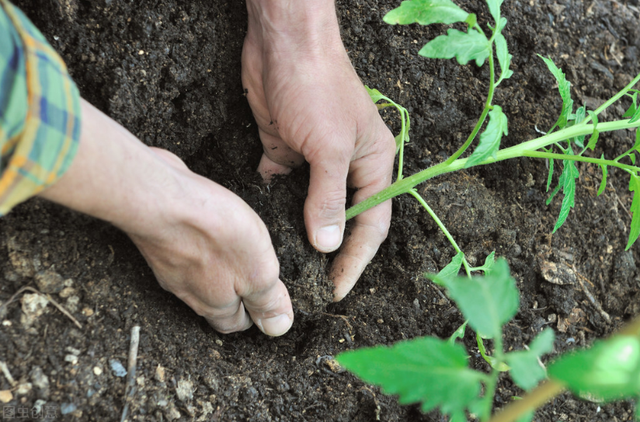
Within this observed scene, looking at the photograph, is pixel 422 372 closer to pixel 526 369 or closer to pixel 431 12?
pixel 526 369

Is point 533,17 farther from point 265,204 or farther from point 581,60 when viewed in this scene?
point 265,204

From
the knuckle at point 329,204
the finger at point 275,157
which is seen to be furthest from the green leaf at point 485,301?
the finger at point 275,157

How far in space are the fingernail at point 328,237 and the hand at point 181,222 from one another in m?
0.22

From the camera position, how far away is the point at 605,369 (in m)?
0.55

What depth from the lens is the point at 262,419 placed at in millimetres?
1411

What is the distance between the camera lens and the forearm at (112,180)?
1.00 m

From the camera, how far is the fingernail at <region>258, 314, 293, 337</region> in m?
1.57

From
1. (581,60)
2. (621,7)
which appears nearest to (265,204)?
(581,60)

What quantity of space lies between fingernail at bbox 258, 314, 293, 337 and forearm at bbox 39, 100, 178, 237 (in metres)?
0.58

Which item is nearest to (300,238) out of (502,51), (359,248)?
(359,248)

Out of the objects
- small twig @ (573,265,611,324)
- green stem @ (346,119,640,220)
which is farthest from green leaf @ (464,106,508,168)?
small twig @ (573,265,611,324)

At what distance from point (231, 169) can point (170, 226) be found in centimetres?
68

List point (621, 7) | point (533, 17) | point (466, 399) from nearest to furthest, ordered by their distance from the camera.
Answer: point (466, 399) < point (533, 17) < point (621, 7)

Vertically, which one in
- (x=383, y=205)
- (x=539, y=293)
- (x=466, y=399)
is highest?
(x=466, y=399)
